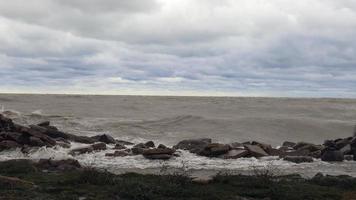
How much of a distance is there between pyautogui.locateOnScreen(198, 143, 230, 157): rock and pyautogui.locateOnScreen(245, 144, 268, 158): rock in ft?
2.78

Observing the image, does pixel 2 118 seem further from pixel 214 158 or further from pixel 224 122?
pixel 224 122

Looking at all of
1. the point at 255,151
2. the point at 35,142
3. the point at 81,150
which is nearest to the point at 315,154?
the point at 255,151

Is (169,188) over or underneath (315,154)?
over

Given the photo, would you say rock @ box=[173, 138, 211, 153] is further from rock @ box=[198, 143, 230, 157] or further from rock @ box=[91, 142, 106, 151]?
rock @ box=[91, 142, 106, 151]

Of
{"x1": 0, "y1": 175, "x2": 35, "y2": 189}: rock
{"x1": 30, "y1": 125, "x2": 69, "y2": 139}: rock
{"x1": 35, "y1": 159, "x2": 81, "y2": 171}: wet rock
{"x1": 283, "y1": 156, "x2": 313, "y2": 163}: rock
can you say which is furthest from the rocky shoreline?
{"x1": 0, "y1": 175, "x2": 35, "y2": 189}: rock

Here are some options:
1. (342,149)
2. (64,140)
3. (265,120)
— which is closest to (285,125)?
(265,120)

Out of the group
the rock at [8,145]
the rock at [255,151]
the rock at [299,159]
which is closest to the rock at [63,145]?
the rock at [8,145]

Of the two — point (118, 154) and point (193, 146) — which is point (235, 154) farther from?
point (118, 154)

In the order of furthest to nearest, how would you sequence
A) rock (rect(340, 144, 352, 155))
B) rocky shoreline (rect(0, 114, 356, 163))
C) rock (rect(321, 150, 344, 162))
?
rock (rect(340, 144, 352, 155))
rocky shoreline (rect(0, 114, 356, 163))
rock (rect(321, 150, 344, 162))

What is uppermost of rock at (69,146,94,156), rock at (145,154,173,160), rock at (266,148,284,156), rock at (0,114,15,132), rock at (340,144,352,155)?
rock at (0,114,15,132)

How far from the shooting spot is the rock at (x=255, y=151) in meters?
19.0

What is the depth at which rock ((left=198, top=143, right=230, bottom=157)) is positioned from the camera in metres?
19.0

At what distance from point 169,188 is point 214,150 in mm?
8418

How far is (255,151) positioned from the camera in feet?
63.0
